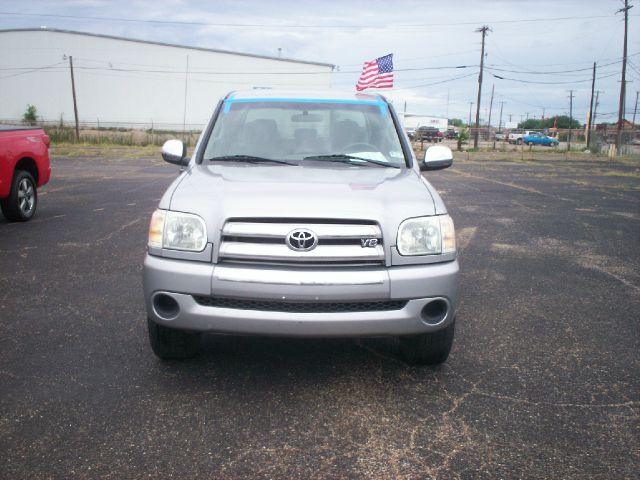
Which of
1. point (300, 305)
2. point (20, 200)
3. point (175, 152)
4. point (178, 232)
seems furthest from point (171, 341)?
point (20, 200)

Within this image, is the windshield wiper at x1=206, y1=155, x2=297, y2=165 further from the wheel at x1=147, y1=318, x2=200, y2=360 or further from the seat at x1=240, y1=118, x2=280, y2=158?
the wheel at x1=147, y1=318, x2=200, y2=360

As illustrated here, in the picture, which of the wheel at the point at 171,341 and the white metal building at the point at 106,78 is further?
the white metal building at the point at 106,78

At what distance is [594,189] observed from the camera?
53.1ft

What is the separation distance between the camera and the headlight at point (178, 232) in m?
3.42

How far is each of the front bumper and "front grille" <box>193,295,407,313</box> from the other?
3cm

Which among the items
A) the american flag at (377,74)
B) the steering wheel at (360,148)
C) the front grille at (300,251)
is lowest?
the front grille at (300,251)

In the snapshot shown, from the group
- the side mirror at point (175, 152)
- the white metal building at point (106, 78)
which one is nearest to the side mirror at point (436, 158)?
the side mirror at point (175, 152)

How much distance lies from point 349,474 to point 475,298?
3179 millimetres

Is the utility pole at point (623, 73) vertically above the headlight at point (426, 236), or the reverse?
the utility pole at point (623, 73)

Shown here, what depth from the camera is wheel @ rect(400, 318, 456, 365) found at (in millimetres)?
3727

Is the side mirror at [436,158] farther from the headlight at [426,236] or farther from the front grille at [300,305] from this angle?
the front grille at [300,305]

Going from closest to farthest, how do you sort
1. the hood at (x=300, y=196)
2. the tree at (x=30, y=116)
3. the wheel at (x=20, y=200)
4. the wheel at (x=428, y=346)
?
the hood at (x=300, y=196) < the wheel at (x=428, y=346) < the wheel at (x=20, y=200) < the tree at (x=30, y=116)

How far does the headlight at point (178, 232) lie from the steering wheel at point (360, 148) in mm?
1605

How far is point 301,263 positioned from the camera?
3.32 metres
